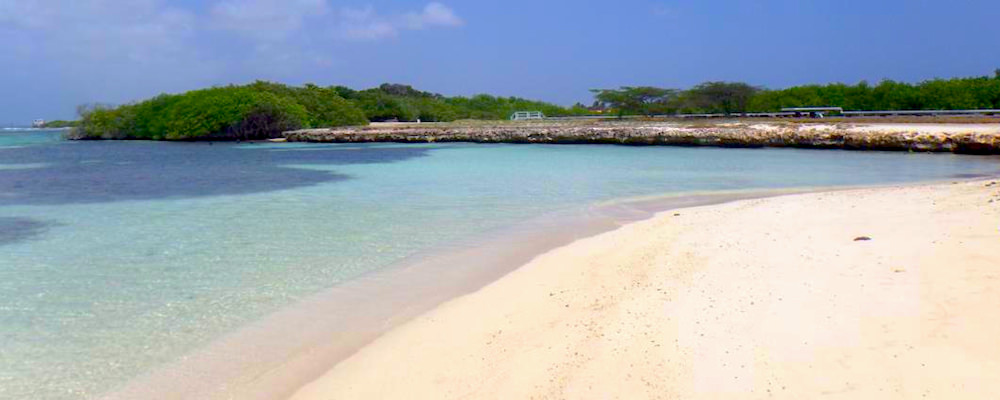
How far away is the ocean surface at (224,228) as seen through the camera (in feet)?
14.4

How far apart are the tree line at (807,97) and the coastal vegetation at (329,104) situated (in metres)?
0.05

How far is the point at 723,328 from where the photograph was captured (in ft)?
12.8

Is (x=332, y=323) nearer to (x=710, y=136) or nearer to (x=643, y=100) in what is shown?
(x=710, y=136)

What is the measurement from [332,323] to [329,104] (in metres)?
50.7

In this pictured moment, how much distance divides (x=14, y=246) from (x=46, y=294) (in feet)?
9.50

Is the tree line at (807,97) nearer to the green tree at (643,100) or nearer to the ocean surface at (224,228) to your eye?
the green tree at (643,100)

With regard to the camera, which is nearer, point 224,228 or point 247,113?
point 224,228

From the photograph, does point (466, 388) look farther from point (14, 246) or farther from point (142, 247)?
point (14, 246)

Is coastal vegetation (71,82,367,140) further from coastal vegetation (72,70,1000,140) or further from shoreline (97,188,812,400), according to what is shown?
shoreline (97,188,812,400)

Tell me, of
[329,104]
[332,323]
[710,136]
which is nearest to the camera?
[332,323]

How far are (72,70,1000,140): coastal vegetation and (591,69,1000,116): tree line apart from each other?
5 centimetres

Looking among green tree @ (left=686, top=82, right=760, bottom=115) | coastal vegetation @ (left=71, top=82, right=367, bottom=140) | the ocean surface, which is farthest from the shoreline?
green tree @ (left=686, top=82, right=760, bottom=115)

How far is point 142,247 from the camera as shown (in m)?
7.41

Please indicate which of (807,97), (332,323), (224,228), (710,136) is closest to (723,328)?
(332,323)
